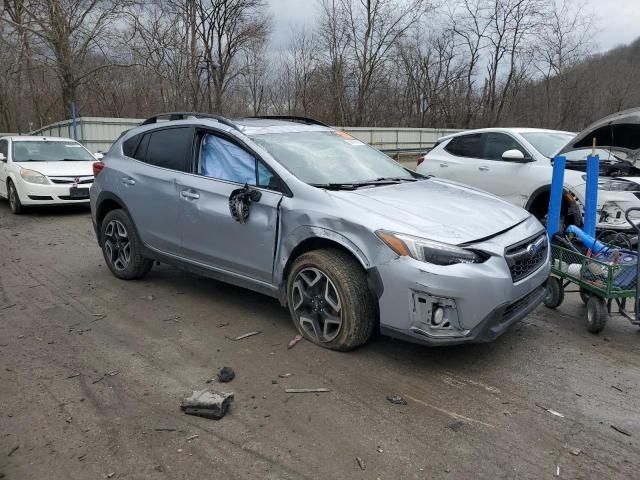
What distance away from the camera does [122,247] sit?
567 cm

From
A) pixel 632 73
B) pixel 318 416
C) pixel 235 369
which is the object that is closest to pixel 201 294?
pixel 235 369

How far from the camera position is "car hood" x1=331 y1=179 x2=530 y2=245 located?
11.3ft

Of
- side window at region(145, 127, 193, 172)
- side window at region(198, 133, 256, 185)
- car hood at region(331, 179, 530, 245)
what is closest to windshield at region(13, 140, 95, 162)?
side window at region(145, 127, 193, 172)

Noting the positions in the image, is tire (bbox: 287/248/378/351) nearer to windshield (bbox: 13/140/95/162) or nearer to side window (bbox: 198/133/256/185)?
side window (bbox: 198/133/256/185)

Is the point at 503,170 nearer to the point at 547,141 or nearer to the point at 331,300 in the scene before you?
the point at 547,141

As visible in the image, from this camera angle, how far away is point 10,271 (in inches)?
245

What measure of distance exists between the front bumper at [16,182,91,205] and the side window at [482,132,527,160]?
7.67 meters

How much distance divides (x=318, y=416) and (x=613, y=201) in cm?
424

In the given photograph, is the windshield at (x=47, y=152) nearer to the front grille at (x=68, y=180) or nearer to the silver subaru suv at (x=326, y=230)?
the front grille at (x=68, y=180)

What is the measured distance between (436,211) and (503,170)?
432 centimetres

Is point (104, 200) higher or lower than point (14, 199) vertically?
higher

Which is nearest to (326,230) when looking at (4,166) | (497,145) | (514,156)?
(514,156)

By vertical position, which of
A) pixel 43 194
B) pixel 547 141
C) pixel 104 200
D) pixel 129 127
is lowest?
pixel 43 194

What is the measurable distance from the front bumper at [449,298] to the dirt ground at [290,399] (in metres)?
0.35
